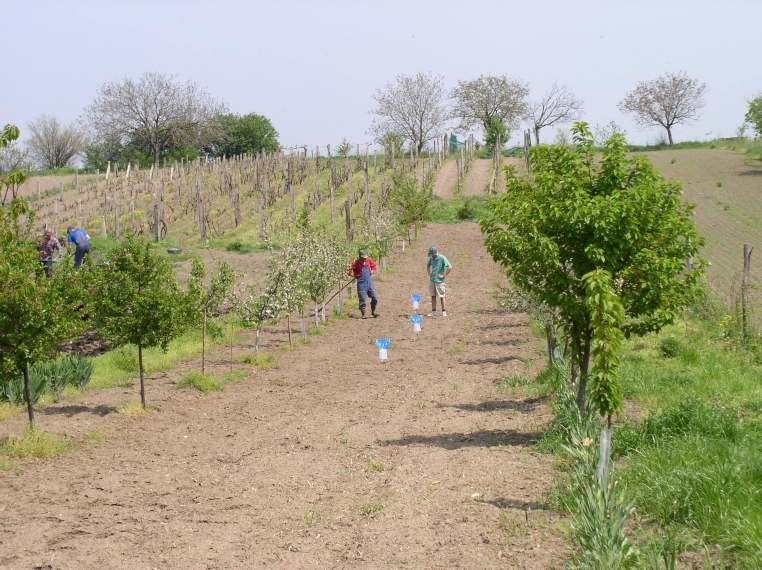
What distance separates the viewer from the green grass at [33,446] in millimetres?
10672

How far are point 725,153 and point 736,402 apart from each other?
182 ft

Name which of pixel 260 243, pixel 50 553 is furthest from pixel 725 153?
pixel 50 553

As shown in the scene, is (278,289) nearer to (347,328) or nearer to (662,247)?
(347,328)

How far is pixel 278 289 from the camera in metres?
17.7

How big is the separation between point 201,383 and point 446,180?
37.0 metres

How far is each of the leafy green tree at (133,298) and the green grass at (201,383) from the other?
223 cm

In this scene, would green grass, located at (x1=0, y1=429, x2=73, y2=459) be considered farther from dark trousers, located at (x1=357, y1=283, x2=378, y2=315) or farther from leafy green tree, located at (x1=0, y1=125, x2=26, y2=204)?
dark trousers, located at (x1=357, y1=283, x2=378, y2=315)

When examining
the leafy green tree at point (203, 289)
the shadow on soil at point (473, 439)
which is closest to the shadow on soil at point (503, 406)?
the shadow on soil at point (473, 439)

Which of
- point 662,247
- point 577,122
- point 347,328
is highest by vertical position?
point 577,122

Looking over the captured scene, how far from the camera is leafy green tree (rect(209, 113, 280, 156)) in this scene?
80.4 m

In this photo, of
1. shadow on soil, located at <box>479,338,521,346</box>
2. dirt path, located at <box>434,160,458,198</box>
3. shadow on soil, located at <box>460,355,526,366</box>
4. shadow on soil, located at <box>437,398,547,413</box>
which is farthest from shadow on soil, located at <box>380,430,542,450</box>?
dirt path, located at <box>434,160,458,198</box>

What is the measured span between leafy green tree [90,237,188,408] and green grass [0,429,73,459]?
2071mm

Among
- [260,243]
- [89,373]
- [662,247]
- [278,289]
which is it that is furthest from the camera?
[260,243]

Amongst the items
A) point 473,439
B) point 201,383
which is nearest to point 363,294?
point 201,383
